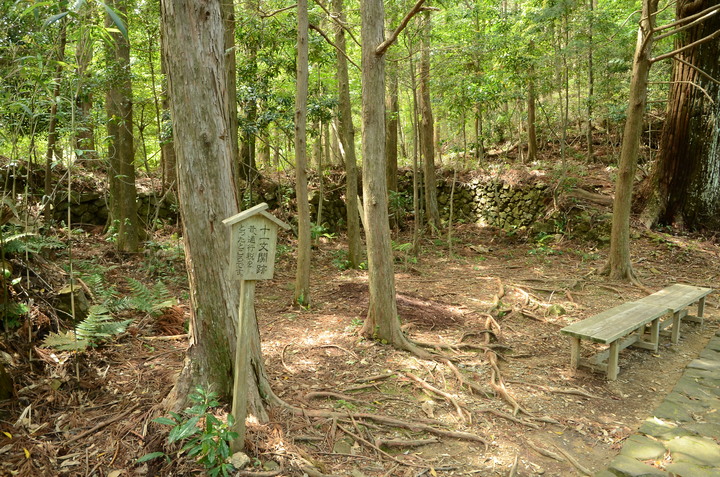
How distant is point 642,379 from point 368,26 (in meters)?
4.67

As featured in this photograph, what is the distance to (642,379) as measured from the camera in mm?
4453

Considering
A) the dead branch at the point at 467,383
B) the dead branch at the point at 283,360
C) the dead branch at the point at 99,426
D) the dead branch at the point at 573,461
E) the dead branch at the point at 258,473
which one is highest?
the dead branch at the point at 99,426

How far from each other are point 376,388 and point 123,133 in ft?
23.3

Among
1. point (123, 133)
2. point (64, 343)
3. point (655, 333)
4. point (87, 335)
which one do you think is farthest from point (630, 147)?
point (123, 133)

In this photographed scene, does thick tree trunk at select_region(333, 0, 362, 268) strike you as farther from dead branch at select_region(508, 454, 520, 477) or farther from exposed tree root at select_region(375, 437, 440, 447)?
dead branch at select_region(508, 454, 520, 477)

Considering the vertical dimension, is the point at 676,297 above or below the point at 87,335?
below

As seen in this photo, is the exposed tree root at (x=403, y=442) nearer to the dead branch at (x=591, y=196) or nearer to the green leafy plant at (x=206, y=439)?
the green leafy plant at (x=206, y=439)

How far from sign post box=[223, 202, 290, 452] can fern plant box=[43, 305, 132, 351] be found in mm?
1848

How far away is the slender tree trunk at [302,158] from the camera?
5879 mm

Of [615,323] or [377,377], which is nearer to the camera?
[377,377]

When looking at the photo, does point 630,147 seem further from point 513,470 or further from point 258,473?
point 258,473

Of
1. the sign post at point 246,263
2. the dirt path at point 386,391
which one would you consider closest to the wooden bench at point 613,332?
the dirt path at point 386,391

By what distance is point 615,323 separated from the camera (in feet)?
14.7

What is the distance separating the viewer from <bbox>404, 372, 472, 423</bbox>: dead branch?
3622mm
